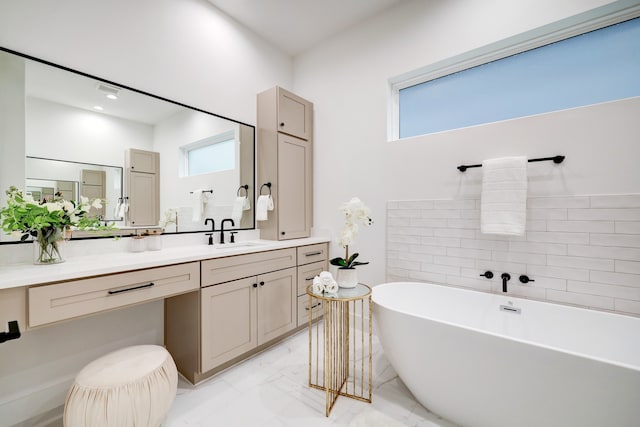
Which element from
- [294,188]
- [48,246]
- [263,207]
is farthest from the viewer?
[294,188]

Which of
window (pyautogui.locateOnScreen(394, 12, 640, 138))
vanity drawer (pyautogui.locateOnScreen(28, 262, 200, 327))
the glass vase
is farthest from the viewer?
window (pyautogui.locateOnScreen(394, 12, 640, 138))

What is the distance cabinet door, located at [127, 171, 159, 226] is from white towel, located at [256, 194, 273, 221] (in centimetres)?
85

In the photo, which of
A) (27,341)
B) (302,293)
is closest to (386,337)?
(302,293)

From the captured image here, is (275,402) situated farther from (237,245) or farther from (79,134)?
(79,134)

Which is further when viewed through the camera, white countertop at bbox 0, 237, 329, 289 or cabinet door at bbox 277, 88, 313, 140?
cabinet door at bbox 277, 88, 313, 140

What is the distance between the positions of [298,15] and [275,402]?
10.5ft

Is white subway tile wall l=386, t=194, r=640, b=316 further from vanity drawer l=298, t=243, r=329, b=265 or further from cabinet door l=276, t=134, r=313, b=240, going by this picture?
cabinet door l=276, t=134, r=313, b=240

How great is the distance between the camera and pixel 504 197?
1.83m

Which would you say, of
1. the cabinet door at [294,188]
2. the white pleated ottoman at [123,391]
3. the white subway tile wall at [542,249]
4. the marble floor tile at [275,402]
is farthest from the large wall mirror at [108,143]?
the white subway tile wall at [542,249]

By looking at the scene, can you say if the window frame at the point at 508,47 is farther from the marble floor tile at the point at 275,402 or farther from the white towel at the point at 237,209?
the marble floor tile at the point at 275,402

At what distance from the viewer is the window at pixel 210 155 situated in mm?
2205

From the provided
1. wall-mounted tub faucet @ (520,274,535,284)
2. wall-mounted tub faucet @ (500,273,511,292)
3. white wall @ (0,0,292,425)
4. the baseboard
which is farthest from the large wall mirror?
wall-mounted tub faucet @ (520,274,535,284)

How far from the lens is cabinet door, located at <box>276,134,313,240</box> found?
2.62m

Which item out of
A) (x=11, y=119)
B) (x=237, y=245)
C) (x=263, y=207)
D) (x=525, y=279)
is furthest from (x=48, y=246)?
(x=525, y=279)
